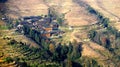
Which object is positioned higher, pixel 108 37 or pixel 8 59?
pixel 8 59

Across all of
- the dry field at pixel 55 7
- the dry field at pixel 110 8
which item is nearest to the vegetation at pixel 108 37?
the dry field at pixel 110 8

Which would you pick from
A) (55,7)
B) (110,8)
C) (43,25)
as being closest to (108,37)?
(43,25)

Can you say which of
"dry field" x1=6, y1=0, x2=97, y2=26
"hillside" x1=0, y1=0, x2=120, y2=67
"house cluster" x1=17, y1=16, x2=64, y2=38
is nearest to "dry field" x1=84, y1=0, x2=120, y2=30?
"hillside" x1=0, y1=0, x2=120, y2=67

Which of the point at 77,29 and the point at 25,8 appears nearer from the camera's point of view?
the point at 77,29

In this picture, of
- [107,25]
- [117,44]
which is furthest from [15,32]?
[107,25]

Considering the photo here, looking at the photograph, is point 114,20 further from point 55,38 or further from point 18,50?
point 18,50

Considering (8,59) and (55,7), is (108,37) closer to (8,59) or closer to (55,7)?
(55,7)

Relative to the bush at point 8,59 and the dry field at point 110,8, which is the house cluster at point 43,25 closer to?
the dry field at point 110,8

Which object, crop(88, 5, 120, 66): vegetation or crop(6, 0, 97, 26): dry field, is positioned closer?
crop(88, 5, 120, 66): vegetation

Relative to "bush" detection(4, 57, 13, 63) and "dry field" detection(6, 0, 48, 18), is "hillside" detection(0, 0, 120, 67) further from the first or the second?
"bush" detection(4, 57, 13, 63)
